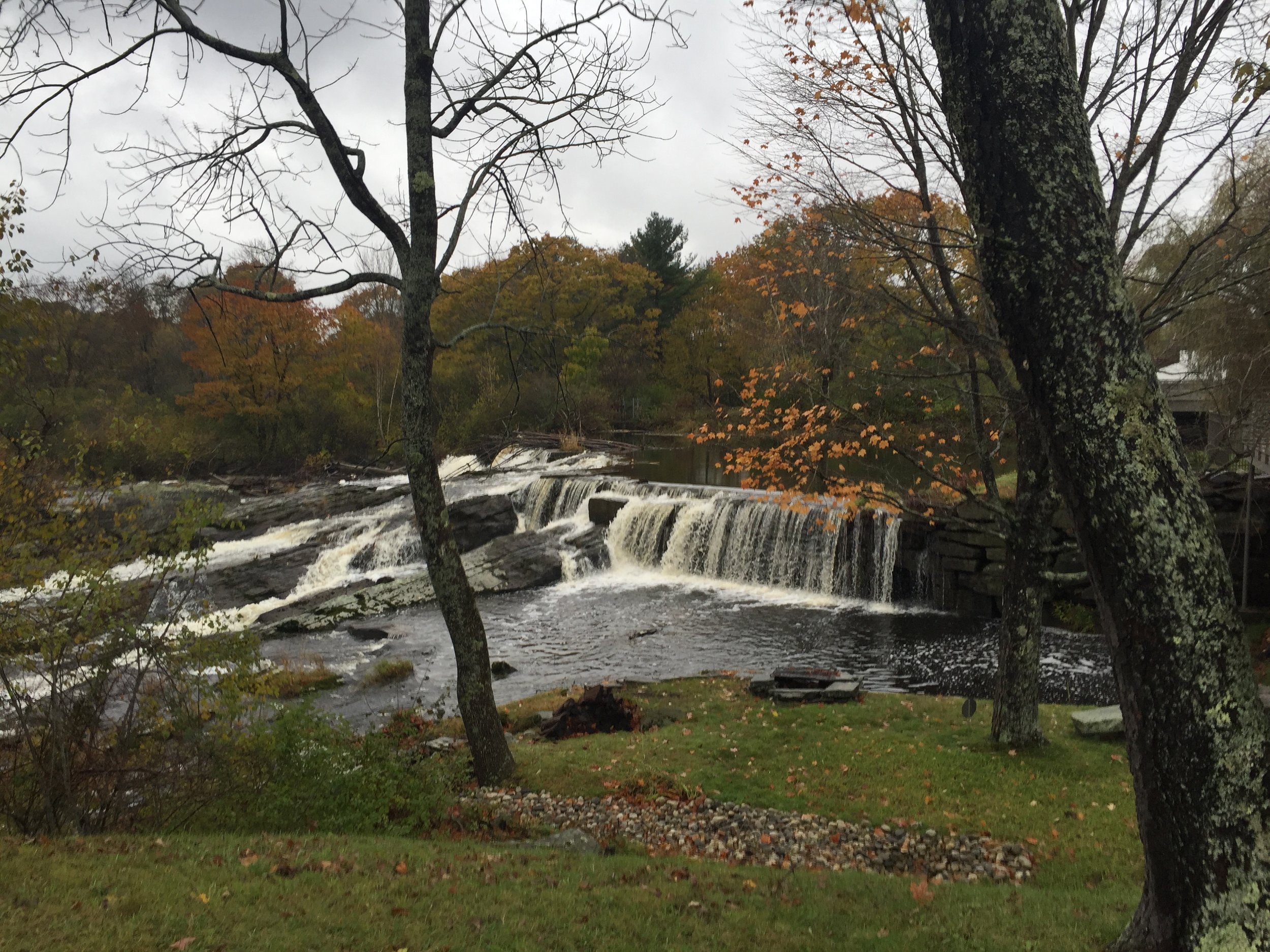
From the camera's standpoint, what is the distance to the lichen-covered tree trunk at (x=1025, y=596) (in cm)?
671

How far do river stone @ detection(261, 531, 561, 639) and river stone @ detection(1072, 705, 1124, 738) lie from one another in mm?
11387

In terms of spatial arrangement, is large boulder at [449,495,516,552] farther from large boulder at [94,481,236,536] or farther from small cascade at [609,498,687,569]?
large boulder at [94,481,236,536]

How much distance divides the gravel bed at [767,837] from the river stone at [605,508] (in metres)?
13.3

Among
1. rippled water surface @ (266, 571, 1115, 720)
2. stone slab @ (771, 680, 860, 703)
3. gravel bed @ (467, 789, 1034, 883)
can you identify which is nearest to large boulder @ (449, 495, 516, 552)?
rippled water surface @ (266, 571, 1115, 720)

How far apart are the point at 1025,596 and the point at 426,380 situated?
5.63 metres

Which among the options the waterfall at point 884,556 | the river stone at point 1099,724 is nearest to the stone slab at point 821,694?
the river stone at point 1099,724

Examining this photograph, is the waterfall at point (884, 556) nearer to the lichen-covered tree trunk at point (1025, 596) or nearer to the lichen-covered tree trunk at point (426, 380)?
the lichen-covered tree trunk at point (1025, 596)

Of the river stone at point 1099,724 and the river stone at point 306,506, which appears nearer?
the river stone at point 1099,724

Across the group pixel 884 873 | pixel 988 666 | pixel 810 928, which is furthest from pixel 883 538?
pixel 810 928

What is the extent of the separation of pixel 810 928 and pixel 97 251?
241 inches

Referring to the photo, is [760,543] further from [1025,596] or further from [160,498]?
[160,498]

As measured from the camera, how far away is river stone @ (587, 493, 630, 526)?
20172mm

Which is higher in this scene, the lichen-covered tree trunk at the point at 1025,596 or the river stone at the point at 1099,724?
the lichen-covered tree trunk at the point at 1025,596

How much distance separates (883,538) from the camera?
16.0 metres
